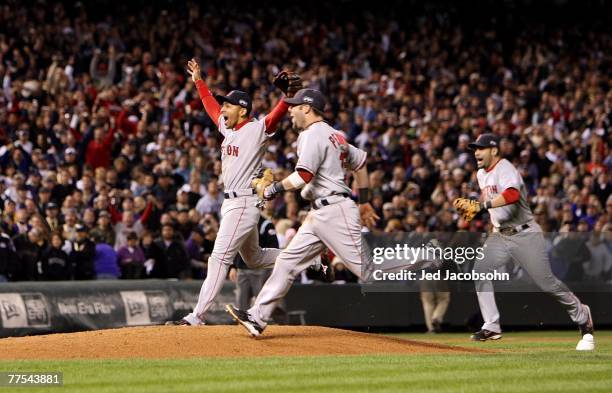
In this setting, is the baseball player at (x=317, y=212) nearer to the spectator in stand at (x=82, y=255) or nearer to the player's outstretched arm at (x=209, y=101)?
the player's outstretched arm at (x=209, y=101)

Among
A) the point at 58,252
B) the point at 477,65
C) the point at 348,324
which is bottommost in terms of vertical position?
the point at 348,324

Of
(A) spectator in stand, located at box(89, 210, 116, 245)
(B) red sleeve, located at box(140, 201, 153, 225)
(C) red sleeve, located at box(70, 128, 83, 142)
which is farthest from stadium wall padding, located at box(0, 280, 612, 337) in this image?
(C) red sleeve, located at box(70, 128, 83, 142)

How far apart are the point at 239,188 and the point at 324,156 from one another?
1.25 m

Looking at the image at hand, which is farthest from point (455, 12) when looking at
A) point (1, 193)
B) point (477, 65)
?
point (1, 193)

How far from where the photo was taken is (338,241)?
34.6 ft

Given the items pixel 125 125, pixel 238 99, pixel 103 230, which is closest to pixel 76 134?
pixel 125 125

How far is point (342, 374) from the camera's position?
29.8 feet

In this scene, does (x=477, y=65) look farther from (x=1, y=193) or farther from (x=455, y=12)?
(x=1, y=193)

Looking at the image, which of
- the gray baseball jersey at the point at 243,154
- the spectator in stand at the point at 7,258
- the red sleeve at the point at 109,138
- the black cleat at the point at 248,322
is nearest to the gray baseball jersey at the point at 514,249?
the gray baseball jersey at the point at 243,154

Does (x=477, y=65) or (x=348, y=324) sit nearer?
(x=348, y=324)

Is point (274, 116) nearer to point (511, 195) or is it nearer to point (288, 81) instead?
point (288, 81)

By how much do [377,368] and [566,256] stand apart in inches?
433

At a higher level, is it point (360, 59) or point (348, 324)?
point (360, 59)

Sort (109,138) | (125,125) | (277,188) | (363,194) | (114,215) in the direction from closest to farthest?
(277,188)
(363,194)
(114,215)
(109,138)
(125,125)
